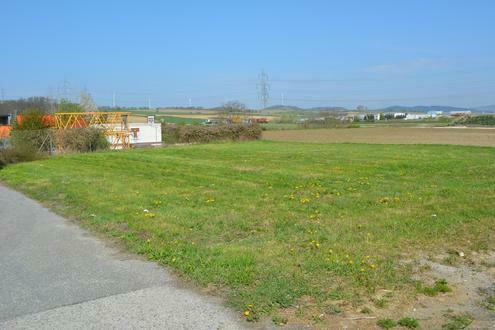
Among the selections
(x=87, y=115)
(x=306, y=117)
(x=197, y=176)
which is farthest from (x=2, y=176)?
(x=306, y=117)

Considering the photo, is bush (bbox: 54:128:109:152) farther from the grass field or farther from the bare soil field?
the bare soil field

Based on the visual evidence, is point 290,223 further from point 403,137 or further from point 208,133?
point 403,137

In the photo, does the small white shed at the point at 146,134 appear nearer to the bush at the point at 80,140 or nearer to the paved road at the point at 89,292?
the bush at the point at 80,140

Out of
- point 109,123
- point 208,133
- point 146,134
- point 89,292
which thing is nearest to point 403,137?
point 208,133

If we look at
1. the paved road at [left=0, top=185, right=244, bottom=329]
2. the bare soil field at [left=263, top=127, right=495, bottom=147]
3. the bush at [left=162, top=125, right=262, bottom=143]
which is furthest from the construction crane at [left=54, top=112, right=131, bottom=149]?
the paved road at [left=0, top=185, right=244, bottom=329]

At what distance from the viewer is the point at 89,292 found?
228 inches

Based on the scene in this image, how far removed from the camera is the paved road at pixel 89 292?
493 centimetres

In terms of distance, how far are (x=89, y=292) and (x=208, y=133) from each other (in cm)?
4407

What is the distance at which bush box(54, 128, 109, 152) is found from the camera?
36969 mm

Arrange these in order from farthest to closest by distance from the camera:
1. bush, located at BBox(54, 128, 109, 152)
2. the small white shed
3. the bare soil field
→ the small white shed
the bare soil field
bush, located at BBox(54, 128, 109, 152)

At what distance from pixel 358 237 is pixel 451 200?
13.4ft

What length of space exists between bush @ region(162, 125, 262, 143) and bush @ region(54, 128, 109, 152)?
11.3 meters

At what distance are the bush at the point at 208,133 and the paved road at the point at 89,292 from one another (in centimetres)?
4086

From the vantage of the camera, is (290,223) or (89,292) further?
(290,223)
